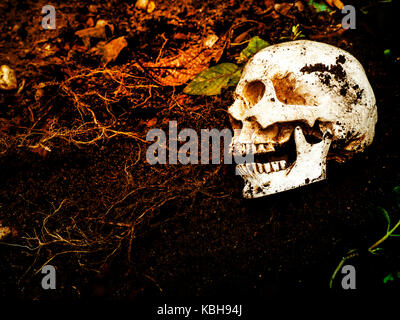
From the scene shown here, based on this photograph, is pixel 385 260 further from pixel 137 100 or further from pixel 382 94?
pixel 137 100

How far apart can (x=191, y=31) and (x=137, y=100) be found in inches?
20.2

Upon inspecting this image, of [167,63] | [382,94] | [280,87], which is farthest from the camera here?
[167,63]

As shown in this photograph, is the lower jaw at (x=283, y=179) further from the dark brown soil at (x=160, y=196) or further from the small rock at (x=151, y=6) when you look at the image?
the small rock at (x=151, y=6)

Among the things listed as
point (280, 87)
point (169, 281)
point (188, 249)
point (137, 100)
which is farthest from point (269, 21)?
point (169, 281)

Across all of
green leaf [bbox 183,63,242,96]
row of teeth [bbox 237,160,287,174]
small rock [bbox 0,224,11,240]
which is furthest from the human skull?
small rock [bbox 0,224,11,240]

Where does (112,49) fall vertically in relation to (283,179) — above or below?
above

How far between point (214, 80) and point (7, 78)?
3.59 ft

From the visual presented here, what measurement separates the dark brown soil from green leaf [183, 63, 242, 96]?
0.07m

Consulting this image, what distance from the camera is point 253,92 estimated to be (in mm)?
1077

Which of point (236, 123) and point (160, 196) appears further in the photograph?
point (160, 196)

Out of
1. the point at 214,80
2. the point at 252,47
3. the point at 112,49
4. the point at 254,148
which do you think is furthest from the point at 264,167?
→ the point at 112,49

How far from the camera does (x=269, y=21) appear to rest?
136cm

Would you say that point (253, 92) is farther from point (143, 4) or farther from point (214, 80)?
point (143, 4)

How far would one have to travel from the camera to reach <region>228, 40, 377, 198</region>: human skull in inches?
37.3
